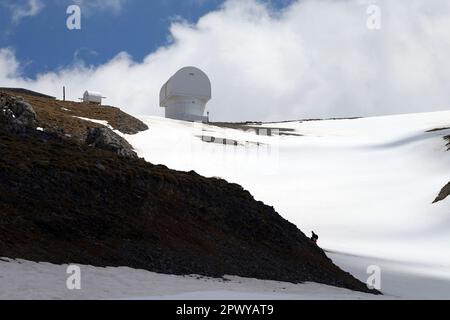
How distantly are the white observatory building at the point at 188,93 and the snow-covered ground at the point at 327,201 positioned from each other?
8.46 meters

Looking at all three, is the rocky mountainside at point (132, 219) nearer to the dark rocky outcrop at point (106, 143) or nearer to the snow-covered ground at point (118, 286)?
the snow-covered ground at point (118, 286)

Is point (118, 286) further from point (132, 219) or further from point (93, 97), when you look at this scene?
point (93, 97)

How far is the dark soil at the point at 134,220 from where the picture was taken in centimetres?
1565

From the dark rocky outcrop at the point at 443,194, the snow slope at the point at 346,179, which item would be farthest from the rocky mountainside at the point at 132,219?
the dark rocky outcrop at the point at 443,194

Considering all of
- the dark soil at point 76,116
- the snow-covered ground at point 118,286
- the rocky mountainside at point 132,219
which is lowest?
the snow-covered ground at point 118,286

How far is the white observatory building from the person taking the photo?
240ft

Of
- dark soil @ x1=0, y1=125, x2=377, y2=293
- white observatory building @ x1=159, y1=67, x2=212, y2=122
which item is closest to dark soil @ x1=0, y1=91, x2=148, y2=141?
white observatory building @ x1=159, y1=67, x2=212, y2=122

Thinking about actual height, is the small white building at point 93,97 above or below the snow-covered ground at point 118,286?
above

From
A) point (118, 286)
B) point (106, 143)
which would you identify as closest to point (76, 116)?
point (106, 143)

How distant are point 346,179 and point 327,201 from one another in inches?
262

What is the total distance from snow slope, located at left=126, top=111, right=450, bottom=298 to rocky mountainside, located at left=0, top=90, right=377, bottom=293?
4495 mm

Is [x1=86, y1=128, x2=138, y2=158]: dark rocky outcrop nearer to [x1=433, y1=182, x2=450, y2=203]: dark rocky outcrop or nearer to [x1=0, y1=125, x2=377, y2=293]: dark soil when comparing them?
[x1=0, y1=125, x2=377, y2=293]: dark soil
